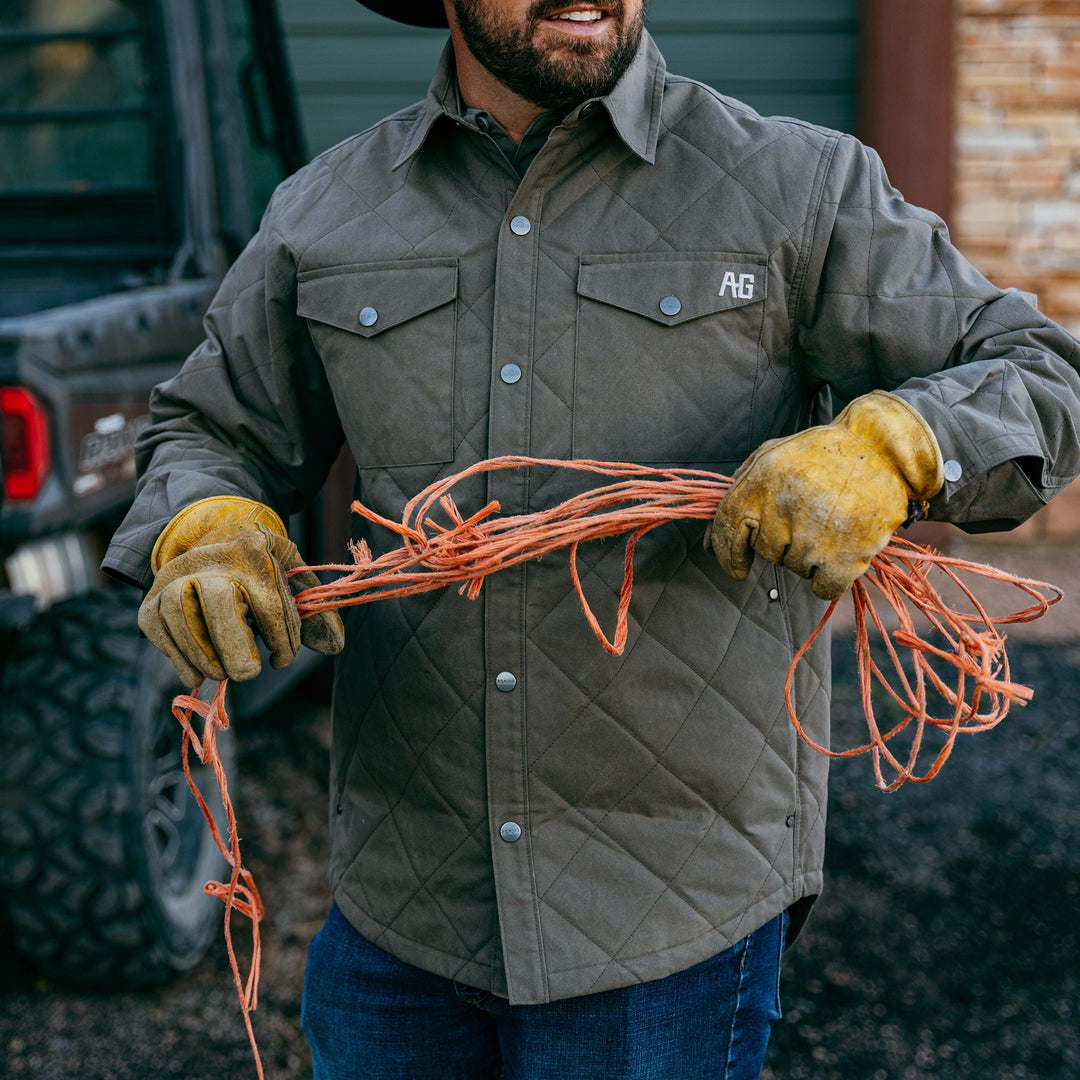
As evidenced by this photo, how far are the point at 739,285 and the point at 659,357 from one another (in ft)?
0.42

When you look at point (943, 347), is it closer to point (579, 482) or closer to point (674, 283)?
point (674, 283)

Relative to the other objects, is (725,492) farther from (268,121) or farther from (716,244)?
(268,121)

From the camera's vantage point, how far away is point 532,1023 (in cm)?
154

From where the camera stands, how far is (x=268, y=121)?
398 cm

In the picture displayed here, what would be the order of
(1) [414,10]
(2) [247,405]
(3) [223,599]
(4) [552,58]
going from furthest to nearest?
(1) [414,10] < (2) [247,405] < (4) [552,58] < (3) [223,599]

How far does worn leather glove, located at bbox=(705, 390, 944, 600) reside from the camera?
1.30 m

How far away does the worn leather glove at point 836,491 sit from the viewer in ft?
4.27

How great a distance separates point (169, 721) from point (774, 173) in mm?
2172

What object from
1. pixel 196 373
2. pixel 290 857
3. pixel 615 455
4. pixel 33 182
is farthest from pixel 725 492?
pixel 33 182

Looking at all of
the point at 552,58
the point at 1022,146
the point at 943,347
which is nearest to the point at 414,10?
the point at 552,58


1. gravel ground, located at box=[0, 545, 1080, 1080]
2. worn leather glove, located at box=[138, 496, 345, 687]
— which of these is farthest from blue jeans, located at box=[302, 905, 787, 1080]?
gravel ground, located at box=[0, 545, 1080, 1080]

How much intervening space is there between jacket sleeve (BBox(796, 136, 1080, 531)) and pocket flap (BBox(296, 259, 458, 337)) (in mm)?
455

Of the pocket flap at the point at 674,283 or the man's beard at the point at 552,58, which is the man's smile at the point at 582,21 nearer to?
the man's beard at the point at 552,58

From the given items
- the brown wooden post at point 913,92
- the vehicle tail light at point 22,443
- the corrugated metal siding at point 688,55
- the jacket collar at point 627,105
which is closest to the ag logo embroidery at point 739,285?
the jacket collar at point 627,105
